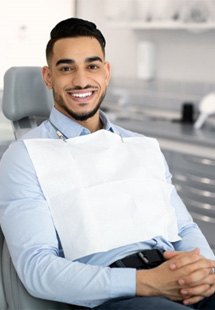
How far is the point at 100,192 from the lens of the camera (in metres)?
1.55

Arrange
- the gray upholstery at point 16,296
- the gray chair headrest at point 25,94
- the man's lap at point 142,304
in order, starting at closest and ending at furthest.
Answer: the man's lap at point 142,304 → the gray upholstery at point 16,296 → the gray chair headrest at point 25,94

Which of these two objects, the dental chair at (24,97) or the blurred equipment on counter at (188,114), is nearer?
the dental chair at (24,97)

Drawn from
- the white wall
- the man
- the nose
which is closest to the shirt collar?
the man

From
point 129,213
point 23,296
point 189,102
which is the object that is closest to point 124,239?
point 129,213

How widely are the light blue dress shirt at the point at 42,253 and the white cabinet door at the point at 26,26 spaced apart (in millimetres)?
2673

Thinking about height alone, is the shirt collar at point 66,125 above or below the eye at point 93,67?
below

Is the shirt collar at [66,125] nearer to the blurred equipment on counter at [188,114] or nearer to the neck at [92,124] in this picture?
the neck at [92,124]

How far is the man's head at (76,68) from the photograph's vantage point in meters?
1.64

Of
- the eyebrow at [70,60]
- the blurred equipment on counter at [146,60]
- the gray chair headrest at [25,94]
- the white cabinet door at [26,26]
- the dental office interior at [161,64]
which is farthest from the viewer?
the white cabinet door at [26,26]

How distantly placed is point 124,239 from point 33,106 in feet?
2.09

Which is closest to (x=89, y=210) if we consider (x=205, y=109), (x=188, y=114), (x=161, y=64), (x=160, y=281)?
(x=160, y=281)

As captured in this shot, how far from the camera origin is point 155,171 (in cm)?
171

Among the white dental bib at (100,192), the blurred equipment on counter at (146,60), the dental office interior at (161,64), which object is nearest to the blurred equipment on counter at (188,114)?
the dental office interior at (161,64)

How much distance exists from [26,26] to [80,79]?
280 cm
